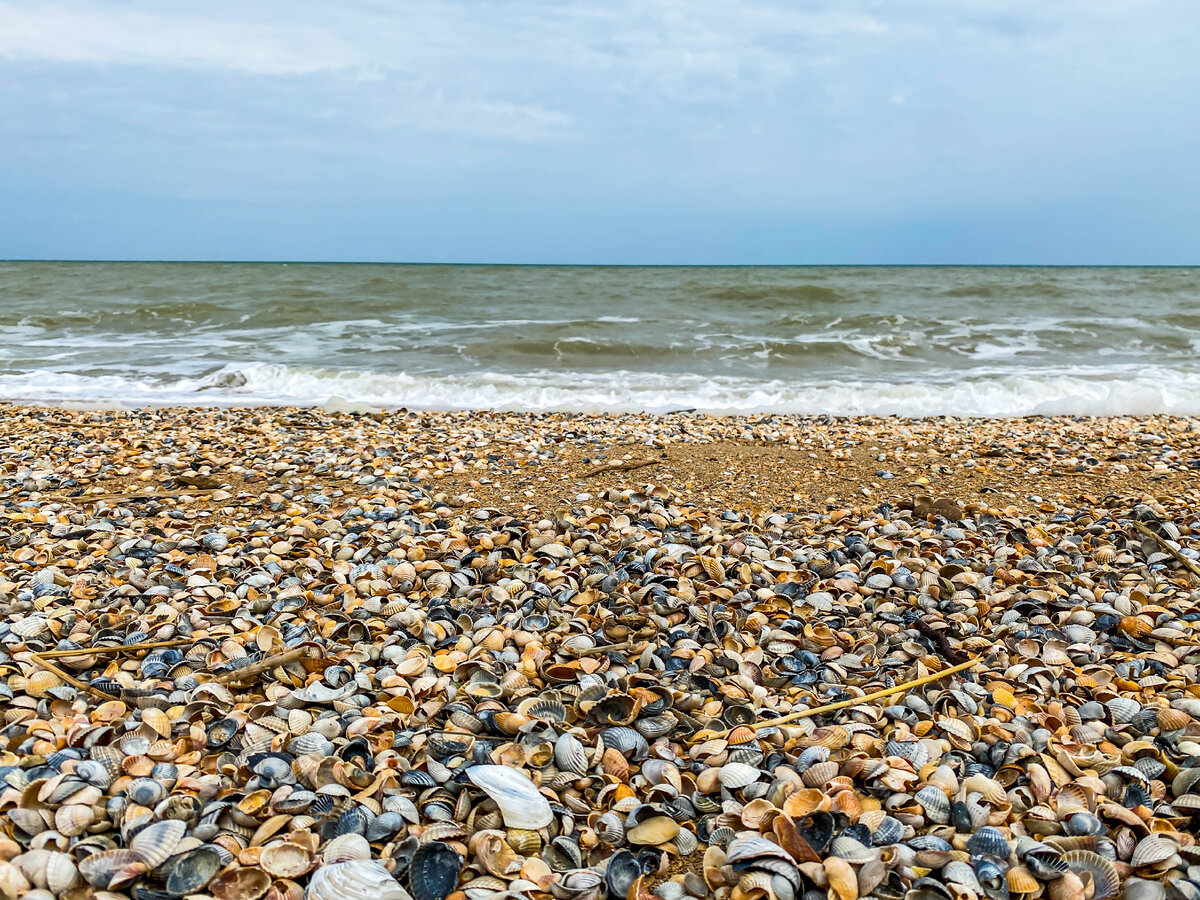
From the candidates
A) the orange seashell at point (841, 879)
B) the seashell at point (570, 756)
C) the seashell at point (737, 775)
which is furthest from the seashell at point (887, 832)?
the seashell at point (570, 756)

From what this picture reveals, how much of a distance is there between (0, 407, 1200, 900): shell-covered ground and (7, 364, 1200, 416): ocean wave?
14.4 ft

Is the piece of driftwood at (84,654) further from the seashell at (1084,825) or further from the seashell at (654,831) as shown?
the seashell at (1084,825)

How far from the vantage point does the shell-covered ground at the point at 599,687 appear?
1632 millimetres

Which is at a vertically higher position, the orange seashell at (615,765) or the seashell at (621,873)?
the orange seashell at (615,765)

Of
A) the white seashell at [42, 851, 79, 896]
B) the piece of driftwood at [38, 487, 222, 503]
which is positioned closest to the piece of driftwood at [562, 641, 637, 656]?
the white seashell at [42, 851, 79, 896]

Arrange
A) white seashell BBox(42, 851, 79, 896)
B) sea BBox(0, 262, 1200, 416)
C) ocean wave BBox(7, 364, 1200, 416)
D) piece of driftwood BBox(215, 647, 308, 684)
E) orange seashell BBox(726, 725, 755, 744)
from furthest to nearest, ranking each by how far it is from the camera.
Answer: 1. sea BBox(0, 262, 1200, 416)
2. ocean wave BBox(7, 364, 1200, 416)
3. piece of driftwood BBox(215, 647, 308, 684)
4. orange seashell BBox(726, 725, 755, 744)
5. white seashell BBox(42, 851, 79, 896)

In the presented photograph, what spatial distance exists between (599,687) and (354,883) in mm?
870

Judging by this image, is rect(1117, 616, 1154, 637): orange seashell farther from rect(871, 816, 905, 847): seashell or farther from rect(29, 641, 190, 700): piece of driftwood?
rect(29, 641, 190, 700): piece of driftwood

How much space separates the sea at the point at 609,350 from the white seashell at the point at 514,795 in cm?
613

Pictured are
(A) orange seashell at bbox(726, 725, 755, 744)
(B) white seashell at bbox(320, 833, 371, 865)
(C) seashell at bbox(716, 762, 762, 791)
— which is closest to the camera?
(B) white seashell at bbox(320, 833, 371, 865)

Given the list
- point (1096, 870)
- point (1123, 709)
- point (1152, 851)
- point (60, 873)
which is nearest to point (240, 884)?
point (60, 873)

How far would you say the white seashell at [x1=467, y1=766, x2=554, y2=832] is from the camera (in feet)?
5.71

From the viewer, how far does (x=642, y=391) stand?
958 cm

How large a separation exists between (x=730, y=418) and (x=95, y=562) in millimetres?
5351
